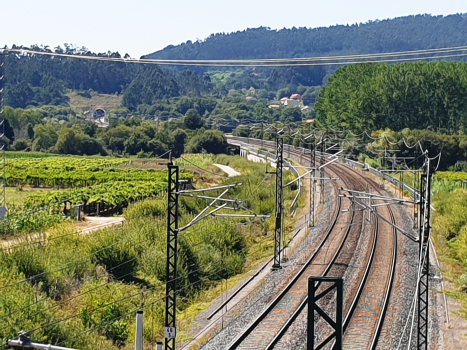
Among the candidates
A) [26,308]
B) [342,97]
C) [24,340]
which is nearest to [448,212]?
[26,308]

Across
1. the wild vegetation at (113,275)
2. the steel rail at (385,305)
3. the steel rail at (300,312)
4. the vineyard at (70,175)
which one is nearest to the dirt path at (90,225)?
the wild vegetation at (113,275)

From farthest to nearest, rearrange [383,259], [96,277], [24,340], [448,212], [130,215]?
[448,212], [130,215], [383,259], [96,277], [24,340]

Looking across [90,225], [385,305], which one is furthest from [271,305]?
[90,225]

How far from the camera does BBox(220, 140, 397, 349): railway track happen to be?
73.6 feet

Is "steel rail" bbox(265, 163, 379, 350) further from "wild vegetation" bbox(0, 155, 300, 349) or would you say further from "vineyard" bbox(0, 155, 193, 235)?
"vineyard" bbox(0, 155, 193, 235)

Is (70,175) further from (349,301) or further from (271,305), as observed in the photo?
(349,301)

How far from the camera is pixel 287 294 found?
27797 mm

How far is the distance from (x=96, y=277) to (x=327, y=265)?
10.7 m

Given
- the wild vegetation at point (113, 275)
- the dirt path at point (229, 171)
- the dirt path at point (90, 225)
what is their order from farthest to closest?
the dirt path at point (229, 171), the dirt path at point (90, 225), the wild vegetation at point (113, 275)

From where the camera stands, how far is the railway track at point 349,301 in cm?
2244

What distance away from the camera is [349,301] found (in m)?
26.9

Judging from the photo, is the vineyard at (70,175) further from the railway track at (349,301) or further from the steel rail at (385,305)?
the steel rail at (385,305)

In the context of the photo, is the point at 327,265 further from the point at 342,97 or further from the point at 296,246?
the point at 342,97

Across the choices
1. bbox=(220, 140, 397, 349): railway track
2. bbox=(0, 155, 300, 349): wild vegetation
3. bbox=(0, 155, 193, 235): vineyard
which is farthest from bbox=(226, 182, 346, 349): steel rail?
bbox=(0, 155, 193, 235): vineyard
